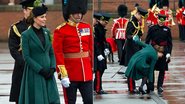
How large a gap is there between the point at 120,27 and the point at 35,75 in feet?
27.2

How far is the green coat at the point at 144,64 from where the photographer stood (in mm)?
12789

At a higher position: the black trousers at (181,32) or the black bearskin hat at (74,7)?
Answer: the black bearskin hat at (74,7)

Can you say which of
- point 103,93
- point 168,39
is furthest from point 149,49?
point 103,93

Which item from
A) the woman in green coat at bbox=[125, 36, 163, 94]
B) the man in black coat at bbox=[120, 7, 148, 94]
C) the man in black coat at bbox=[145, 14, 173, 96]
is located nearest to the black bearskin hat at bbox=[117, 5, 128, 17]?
the man in black coat at bbox=[120, 7, 148, 94]

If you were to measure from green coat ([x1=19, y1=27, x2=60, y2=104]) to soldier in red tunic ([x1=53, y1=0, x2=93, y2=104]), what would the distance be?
10.9 inches

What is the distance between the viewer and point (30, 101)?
838 cm

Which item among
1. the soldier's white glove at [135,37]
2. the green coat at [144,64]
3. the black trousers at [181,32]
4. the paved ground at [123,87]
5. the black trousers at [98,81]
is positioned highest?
the soldier's white glove at [135,37]

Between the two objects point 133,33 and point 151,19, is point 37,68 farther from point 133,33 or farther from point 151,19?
point 151,19

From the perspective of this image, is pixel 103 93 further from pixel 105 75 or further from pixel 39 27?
pixel 39 27

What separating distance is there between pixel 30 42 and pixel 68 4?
0.80 meters

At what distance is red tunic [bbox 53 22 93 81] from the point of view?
341 inches

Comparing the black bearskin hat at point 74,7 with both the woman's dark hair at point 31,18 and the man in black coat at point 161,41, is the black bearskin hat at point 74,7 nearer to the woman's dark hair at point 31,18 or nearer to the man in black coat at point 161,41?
the woman's dark hair at point 31,18

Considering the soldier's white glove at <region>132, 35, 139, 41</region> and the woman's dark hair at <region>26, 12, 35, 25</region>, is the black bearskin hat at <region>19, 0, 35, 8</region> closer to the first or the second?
the woman's dark hair at <region>26, 12, 35, 25</region>

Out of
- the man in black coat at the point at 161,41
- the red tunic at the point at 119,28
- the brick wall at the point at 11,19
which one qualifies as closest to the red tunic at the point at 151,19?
the red tunic at the point at 119,28
